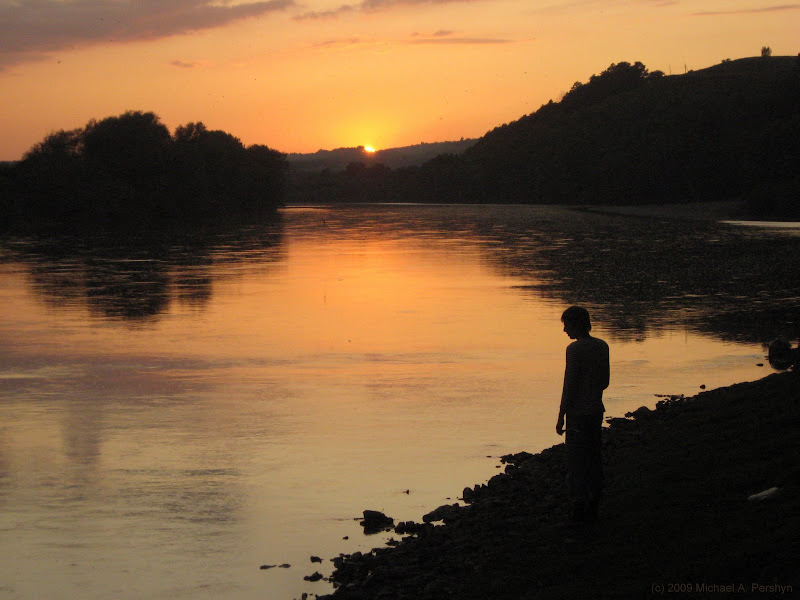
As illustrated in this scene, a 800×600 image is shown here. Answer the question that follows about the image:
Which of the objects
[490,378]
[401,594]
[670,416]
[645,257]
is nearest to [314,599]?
[401,594]

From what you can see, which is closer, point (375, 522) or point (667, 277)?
point (375, 522)

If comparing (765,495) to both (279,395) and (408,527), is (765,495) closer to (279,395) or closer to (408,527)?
(408,527)

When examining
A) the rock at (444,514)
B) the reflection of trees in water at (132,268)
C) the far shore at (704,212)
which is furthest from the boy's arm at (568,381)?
the far shore at (704,212)

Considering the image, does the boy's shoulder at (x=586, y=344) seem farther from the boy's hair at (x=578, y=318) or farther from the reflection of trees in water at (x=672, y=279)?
the reflection of trees in water at (x=672, y=279)

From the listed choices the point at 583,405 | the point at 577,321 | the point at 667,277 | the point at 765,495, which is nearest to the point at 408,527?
the point at 583,405

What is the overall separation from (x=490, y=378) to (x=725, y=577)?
10.9 metres

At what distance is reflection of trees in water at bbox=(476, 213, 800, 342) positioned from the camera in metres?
24.4

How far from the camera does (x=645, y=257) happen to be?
157 feet

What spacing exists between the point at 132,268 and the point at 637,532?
39.2 metres

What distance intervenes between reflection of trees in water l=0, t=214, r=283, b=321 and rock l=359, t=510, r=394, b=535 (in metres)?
17.3

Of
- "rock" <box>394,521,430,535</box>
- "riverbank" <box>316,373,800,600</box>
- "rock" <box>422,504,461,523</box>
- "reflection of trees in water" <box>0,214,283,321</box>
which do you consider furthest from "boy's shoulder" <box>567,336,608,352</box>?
"reflection of trees in water" <box>0,214,283,321</box>

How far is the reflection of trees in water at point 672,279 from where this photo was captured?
2441 centimetres

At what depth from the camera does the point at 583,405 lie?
29.3 feet

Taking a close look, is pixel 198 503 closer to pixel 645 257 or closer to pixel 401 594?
pixel 401 594
